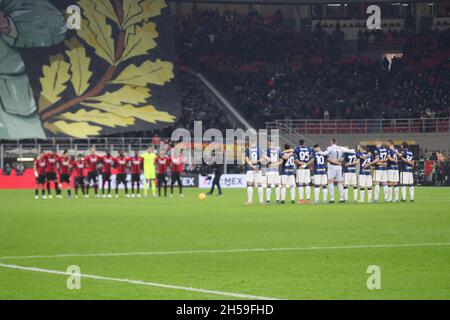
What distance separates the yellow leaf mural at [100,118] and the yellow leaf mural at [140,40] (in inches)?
212

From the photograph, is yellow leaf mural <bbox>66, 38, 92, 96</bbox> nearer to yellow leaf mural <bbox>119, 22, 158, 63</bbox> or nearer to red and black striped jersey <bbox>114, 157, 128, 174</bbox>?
yellow leaf mural <bbox>119, 22, 158, 63</bbox>

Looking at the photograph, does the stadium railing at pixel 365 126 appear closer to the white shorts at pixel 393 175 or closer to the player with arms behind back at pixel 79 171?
the player with arms behind back at pixel 79 171

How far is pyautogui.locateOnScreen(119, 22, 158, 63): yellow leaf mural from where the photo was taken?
67.9 metres

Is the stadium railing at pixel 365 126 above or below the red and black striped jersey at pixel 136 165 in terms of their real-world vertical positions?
above

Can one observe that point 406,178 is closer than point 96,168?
Yes

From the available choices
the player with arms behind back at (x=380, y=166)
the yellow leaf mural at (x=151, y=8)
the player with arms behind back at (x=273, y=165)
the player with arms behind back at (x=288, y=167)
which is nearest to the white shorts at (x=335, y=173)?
the player with arms behind back at (x=288, y=167)

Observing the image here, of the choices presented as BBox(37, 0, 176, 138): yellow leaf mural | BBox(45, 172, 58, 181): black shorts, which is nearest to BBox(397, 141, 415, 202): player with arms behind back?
BBox(45, 172, 58, 181): black shorts

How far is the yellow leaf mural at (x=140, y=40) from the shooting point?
223ft

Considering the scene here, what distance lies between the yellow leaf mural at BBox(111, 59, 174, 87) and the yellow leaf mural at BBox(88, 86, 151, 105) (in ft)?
1.56

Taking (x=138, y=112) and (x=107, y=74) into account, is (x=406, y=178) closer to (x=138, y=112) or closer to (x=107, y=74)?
(x=138, y=112)

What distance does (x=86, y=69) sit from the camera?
217ft

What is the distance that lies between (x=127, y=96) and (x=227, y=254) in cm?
4851

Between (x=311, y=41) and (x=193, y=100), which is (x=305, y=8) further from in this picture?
(x=193, y=100)

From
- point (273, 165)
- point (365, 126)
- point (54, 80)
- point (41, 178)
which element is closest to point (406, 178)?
point (273, 165)
